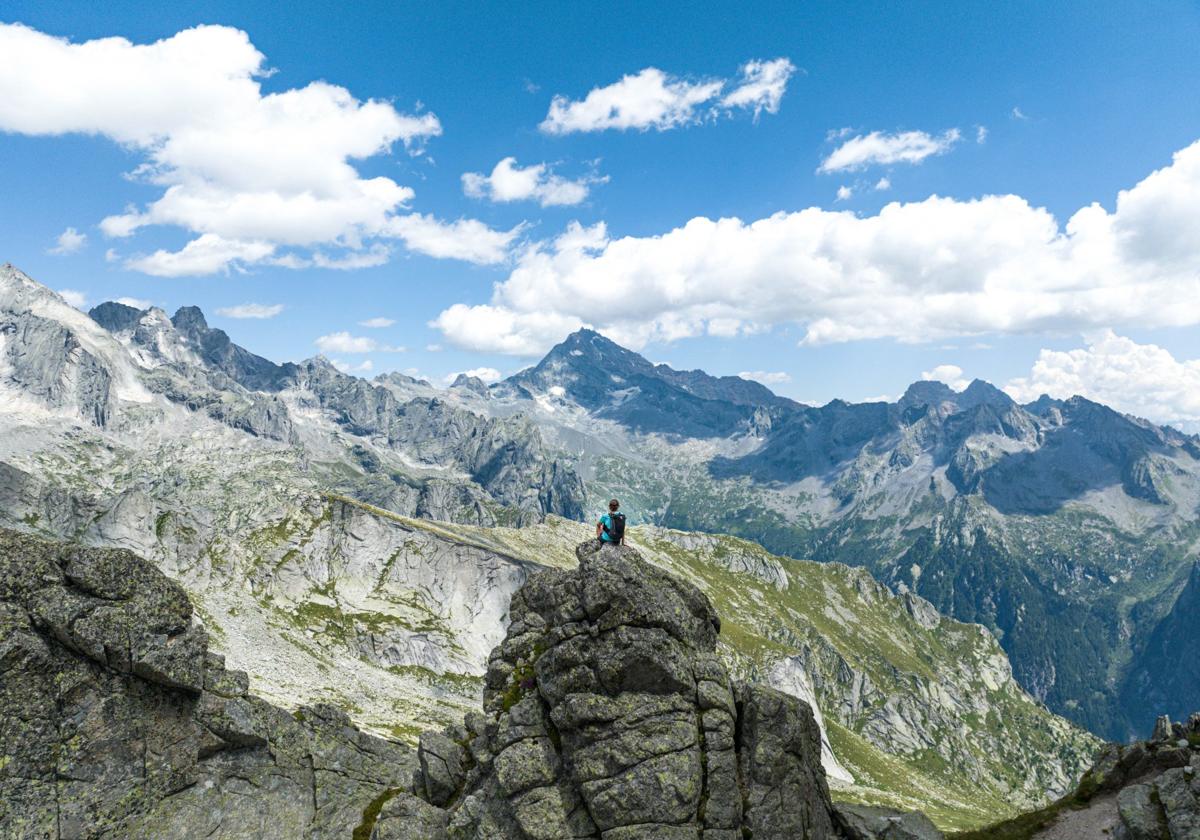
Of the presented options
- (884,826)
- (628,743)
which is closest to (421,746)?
(628,743)

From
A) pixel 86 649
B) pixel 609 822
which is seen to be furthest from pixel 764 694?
pixel 86 649

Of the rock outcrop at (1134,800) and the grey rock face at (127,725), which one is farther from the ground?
the grey rock face at (127,725)

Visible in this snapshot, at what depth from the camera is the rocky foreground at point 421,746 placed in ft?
85.3

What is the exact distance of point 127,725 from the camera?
1075 inches

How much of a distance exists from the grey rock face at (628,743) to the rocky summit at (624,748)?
53 millimetres

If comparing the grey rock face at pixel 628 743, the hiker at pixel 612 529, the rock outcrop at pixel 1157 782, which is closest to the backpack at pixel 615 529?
the hiker at pixel 612 529

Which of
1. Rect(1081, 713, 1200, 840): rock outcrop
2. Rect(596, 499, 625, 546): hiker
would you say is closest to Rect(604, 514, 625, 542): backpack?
Rect(596, 499, 625, 546): hiker

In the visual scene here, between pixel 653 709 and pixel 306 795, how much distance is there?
670 inches

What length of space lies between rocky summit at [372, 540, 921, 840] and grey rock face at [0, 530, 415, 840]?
5.77m

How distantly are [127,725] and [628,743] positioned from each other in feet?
68.7

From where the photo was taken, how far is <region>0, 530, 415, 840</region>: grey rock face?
25.4m

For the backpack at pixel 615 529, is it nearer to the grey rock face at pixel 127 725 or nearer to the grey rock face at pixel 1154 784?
the grey rock face at pixel 127 725

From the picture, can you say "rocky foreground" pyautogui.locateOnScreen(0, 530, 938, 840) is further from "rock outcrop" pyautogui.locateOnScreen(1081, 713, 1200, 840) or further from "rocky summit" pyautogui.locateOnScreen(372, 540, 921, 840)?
"rock outcrop" pyautogui.locateOnScreen(1081, 713, 1200, 840)

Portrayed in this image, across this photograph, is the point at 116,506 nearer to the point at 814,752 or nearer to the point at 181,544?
the point at 181,544
